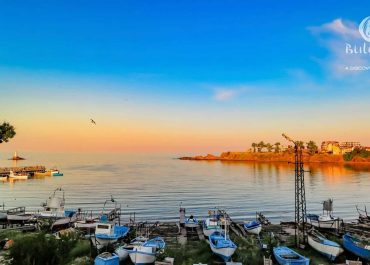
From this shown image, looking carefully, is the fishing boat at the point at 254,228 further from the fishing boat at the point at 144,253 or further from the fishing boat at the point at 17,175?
the fishing boat at the point at 17,175

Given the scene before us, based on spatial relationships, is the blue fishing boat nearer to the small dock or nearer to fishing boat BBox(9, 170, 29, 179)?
fishing boat BBox(9, 170, 29, 179)

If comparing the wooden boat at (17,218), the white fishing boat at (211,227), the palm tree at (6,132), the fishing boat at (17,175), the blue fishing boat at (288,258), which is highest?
the palm tree at (6,132)

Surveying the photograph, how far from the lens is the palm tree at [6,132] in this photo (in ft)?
171

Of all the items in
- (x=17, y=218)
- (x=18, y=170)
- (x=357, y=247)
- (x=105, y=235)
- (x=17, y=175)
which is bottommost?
(x=17, y=175)

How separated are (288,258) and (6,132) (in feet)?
154

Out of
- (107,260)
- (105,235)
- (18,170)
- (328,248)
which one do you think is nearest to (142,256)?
(107,260)

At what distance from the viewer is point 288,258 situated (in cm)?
2684

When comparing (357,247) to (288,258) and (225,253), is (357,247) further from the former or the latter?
(225,253)

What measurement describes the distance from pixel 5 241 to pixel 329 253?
3083cm

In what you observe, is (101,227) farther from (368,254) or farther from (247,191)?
(247,191)

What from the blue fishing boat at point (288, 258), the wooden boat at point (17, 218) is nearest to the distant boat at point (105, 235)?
the blue fishing boat at point (288, 258)

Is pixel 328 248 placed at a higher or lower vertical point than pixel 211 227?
higher

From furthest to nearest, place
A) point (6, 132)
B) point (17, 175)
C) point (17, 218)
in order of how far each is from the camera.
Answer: point (17, 175) → point (6, 132) → point (17, 218)

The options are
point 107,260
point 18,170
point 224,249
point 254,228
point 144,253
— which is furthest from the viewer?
point 18,170
